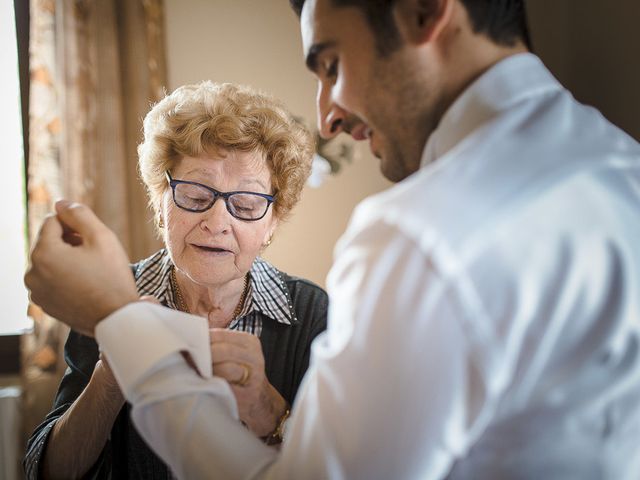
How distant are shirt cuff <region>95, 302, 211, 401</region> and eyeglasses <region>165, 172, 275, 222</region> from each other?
25.6 inches

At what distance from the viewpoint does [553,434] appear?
0.64 m

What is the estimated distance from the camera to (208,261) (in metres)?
1.42

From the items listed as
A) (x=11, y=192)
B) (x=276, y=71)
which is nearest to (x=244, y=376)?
(x=11, y=192)

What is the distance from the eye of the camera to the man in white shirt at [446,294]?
0.55 m

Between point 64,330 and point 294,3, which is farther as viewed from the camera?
point 64,330

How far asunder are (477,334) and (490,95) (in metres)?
→ 0.31

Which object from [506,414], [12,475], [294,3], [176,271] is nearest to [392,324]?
[506,414]

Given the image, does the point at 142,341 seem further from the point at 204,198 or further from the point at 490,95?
the point at 204,198

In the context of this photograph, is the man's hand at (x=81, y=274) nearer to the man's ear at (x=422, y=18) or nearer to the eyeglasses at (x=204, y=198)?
the man's ear at (x=422, y=18)

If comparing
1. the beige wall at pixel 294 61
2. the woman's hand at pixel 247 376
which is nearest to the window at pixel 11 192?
the beige wall at pixel 294 61

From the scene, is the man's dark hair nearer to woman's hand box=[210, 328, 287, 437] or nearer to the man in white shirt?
the man in white shirt

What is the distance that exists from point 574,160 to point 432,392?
29 cm

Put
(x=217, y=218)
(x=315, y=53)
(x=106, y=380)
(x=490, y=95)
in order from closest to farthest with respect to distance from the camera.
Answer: (x=490, y=95) < (x=315, y=53) < (x=106, y=380) < (x=217, y=218)

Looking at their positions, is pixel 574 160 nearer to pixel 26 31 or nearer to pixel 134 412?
pixel 134 412
